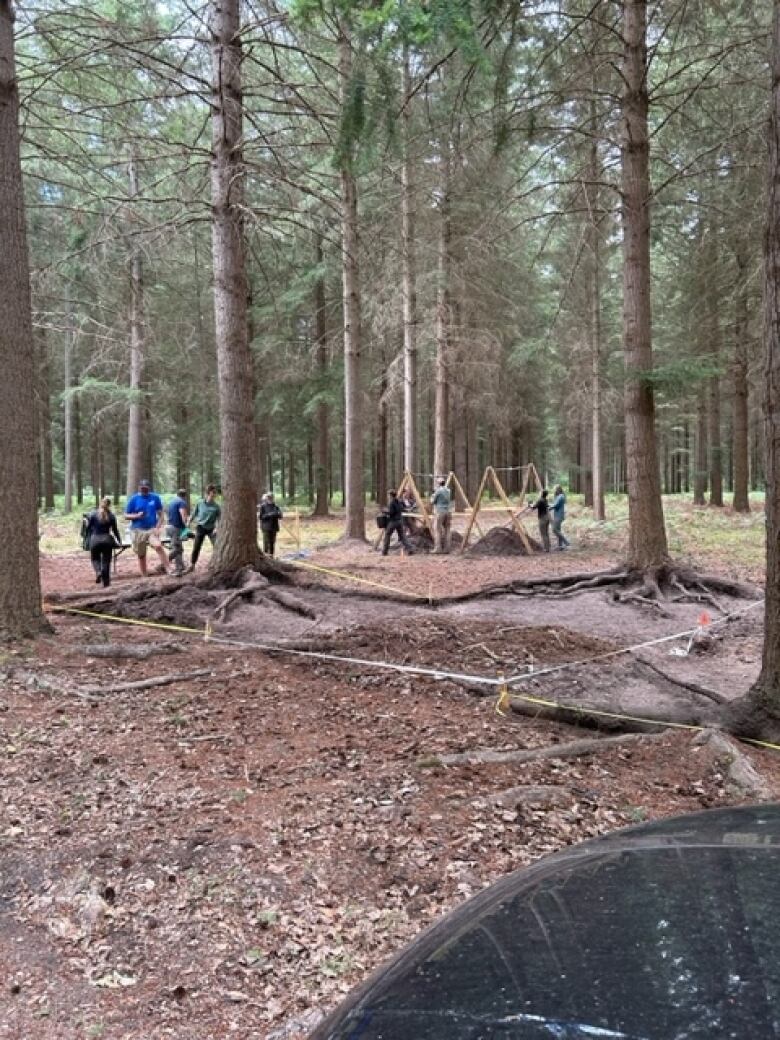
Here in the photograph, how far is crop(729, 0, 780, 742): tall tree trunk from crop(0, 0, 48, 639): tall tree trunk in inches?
244

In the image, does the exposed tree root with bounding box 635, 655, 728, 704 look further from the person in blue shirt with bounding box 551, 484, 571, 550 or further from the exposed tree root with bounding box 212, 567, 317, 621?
the person in blue shirt with bounding box 551, 484, 571, 550

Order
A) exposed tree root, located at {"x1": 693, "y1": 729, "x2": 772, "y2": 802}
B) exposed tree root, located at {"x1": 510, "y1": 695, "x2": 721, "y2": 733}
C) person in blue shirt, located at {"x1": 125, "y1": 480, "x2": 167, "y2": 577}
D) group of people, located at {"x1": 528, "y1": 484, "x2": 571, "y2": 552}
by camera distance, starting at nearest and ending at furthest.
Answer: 1. exposed tree root, located at {"x1": 693, "y1": 729, "x2": 772, "y2": 802}
2. exposed tree root, located at {"x1": 510, "y1": 695, "x2": 721, "y2": 733}
3. person in blue shirt, located at {"x1": 125, "y1": 480, "x2": 167, "y2": 577}
4. group of people, located at {"x1": 528, "y1": 484, "x2": 571, "y2": 552}

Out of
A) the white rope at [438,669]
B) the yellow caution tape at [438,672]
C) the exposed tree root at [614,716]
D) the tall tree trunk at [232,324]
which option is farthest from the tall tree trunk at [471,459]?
the exposed tree root at [614,716]

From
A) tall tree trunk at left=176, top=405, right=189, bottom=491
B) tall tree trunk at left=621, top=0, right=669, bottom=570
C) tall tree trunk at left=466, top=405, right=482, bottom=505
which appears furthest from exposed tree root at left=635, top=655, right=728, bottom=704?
tall tree trunk at left=176, top=405, right=189, bottom=491

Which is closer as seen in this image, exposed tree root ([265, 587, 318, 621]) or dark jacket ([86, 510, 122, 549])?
exposed tree root ([265, 587, 318, 621])

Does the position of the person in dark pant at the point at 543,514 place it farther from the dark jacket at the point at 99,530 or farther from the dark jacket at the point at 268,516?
the dark jacket at the point at 99,530

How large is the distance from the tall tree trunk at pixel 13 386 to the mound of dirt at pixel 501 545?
10.5 metres

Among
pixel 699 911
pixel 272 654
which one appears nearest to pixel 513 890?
pixel 699 911

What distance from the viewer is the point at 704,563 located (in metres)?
13.3

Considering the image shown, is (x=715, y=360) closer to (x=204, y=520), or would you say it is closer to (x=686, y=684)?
(x=686, y=684)

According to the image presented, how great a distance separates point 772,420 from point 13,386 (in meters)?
6.36

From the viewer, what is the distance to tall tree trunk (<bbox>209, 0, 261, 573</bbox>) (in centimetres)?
936

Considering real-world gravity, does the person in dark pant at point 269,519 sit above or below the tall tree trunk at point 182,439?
below

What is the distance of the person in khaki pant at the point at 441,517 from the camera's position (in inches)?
618
